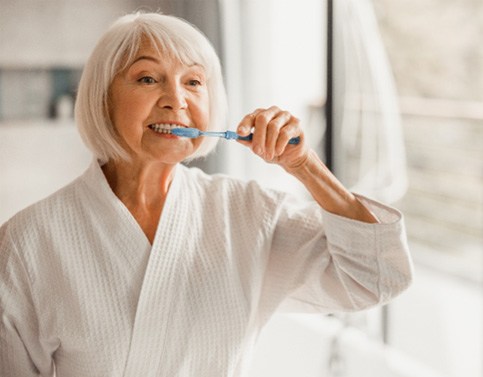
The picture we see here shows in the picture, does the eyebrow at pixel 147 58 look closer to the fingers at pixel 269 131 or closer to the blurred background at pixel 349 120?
the fingers at pixel 269 131

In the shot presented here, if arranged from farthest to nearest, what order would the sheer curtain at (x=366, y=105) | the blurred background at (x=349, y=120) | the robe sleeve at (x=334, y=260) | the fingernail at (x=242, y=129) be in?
the sheer curtain at (x=366, y=105), the blurred background at (x=349, y=120), the robe sleeve at (x=334, y=260), the fingernail at (x=242, y=129)

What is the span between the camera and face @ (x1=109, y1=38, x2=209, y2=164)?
0.90 meters

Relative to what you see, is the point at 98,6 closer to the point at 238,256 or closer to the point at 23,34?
the point at 23,34

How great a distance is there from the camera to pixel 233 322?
97 cm

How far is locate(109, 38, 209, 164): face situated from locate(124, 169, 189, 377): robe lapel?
112 mm

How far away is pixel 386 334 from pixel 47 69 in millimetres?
1481

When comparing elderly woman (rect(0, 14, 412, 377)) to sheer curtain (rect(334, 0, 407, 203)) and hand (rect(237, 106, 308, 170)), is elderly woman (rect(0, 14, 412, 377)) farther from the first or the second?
sheer curtain (rect(334, 0, 407, 203))

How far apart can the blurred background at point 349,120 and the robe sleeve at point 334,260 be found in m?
0.40

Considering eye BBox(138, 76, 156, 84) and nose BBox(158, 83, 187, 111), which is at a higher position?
eye BBox(138, 76, 156, 84)

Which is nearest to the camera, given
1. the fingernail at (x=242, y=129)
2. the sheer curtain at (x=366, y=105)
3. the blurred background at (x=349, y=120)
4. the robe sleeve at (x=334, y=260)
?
the fingernail at (x=242, y=129)

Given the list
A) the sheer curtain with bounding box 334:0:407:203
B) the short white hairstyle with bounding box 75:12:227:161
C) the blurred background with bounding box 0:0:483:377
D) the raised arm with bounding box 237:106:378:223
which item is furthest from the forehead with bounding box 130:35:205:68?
the sheer curtain with bounding box 334:0:407:203

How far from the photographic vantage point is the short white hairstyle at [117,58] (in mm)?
915

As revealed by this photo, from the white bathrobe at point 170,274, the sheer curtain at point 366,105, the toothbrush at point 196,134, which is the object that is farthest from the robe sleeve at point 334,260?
the sheer curtain at point 366,105

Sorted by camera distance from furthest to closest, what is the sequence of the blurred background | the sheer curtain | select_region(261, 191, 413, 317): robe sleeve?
the sheer curtain, the blurred background, select_region(261, 191, 413, 317): robe sleeve
